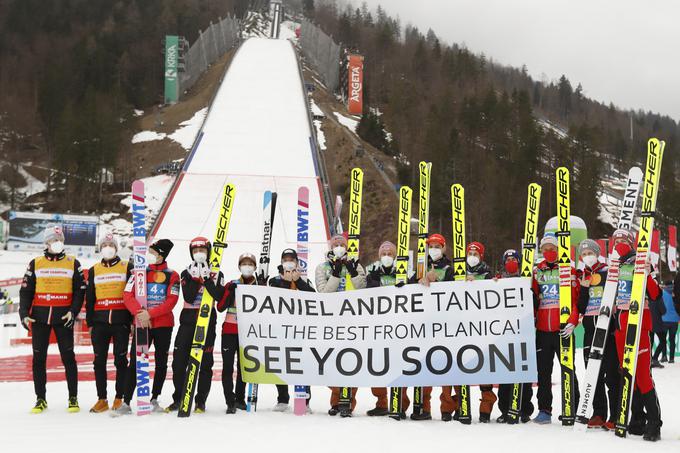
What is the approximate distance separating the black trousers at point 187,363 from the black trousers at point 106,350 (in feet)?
1.53

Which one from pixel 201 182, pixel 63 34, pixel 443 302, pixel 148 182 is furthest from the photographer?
pixel 63 34

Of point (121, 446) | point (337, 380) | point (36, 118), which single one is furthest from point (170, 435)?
point (36, 118)

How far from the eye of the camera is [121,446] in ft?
15.8

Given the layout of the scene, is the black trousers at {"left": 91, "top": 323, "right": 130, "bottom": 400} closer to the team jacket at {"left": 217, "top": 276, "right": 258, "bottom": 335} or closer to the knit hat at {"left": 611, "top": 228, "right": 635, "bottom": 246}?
the team jacket at {"left": 217, "top": 276, "right": 258, "bottom": 335}

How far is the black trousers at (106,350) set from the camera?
611 centimetres

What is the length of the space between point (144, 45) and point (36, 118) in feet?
53.3

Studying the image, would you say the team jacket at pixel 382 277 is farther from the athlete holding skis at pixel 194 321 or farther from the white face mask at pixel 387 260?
the athlete holding skis at pixel 194 321

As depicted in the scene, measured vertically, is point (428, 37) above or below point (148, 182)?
above

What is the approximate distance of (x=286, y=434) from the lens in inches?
206

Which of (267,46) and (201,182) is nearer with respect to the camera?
(201,182)

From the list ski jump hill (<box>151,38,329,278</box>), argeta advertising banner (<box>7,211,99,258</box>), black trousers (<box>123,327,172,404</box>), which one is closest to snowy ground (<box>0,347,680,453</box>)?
black trousers (<box>123,327,172,404</box>)

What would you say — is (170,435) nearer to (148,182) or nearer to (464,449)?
(464,449)

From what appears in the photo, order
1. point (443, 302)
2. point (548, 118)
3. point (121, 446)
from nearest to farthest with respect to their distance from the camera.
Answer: point (121, 446)
point (443, 302)
point (548, 118)

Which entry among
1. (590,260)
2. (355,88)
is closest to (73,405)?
(590,260)
